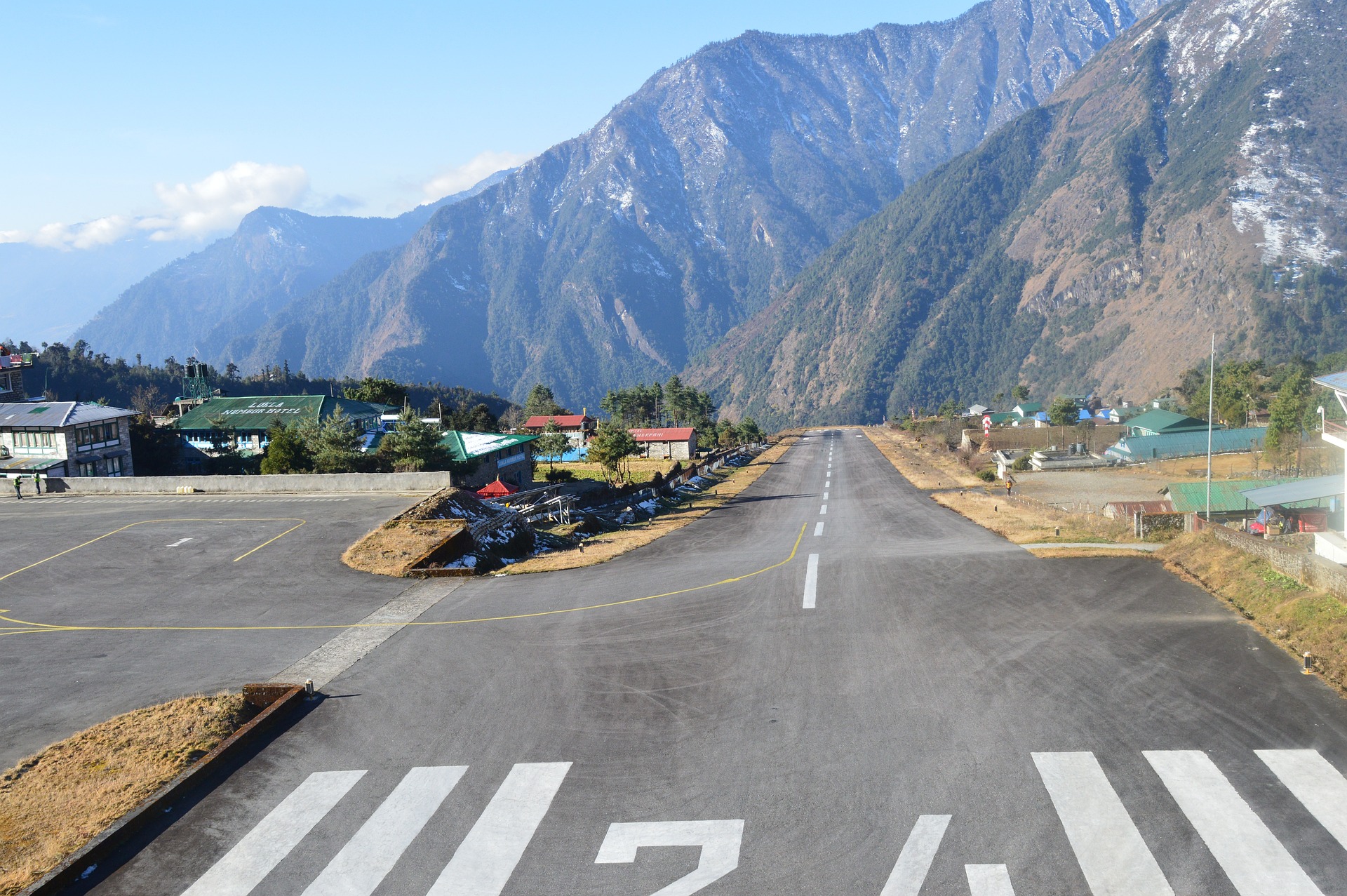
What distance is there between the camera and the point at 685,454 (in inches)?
4788

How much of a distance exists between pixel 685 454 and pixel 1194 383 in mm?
109537

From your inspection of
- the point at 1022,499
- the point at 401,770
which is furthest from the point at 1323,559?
the point at 1022,499

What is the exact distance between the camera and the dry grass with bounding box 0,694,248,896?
504 inches

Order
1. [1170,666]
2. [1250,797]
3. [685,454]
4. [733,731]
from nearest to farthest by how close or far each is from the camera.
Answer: [1250,797], [733,731], [1170,666], [685,454]

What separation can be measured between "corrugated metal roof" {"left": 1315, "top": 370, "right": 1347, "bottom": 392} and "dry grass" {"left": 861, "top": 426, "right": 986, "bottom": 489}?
46765mm

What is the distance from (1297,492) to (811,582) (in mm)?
30977

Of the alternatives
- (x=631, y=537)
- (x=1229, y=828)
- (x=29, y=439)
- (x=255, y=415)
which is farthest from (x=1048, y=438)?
(x=1229, y=828)

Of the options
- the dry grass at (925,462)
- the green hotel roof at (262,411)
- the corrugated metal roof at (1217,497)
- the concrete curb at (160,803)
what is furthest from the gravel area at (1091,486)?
the green hotel roof at (262,411)

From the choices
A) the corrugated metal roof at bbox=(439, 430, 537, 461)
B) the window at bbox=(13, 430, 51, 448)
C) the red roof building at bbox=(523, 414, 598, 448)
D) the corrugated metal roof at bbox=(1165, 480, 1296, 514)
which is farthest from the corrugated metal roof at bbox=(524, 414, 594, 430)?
the corrugated metal roof at bbox=(1165, 480, 1296, 514)

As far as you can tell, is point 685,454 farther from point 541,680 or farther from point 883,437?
point 541,680

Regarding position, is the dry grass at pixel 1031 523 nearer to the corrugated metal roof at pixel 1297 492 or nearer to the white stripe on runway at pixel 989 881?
the corrugated metal roof at pixel 1297 492

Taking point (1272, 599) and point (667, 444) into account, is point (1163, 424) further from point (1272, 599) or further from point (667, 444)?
point (1272, 599)

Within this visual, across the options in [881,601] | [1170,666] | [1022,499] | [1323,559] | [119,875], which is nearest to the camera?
[119,875]

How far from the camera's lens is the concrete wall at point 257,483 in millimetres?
46562
